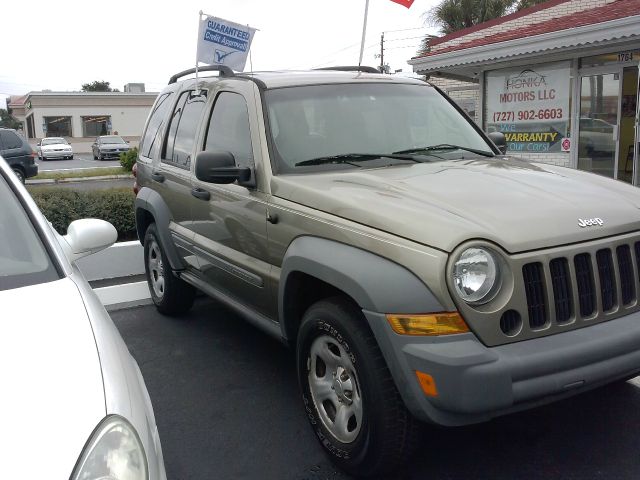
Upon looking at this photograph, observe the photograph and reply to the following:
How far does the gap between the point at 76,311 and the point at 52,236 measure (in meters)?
0.60

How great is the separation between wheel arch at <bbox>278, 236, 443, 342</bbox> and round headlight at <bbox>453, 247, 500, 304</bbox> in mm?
138

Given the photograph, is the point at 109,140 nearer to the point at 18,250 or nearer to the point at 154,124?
the point at 154,124

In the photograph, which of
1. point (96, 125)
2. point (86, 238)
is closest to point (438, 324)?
point (86, 238)

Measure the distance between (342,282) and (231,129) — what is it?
179cm

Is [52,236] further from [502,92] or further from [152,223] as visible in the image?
[502,92]

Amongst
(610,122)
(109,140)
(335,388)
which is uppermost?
(610,122)

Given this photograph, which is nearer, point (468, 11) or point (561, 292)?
point (561, 292)

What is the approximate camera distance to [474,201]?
2.88m

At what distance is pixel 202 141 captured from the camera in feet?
14.8

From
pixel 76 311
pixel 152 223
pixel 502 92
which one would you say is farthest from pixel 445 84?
pixel 76 311

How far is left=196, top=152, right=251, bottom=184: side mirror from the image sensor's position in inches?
142

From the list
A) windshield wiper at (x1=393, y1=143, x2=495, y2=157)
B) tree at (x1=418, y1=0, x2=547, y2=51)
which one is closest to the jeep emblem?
windshield wiper at (x1=393, y1=143, x2=495, y2=157)

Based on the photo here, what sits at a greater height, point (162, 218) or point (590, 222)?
point (590, 222)

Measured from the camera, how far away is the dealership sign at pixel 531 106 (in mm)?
11078
